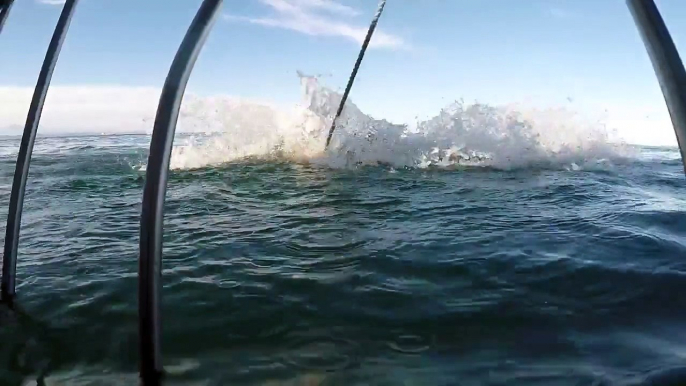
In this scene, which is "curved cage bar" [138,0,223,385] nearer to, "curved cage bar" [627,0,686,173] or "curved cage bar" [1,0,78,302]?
"curved cage bar" [627,0,686,173]

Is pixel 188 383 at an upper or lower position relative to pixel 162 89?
lower

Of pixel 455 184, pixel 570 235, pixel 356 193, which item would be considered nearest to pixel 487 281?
pixel 570 235

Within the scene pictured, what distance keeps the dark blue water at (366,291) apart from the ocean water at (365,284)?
0.05 ft

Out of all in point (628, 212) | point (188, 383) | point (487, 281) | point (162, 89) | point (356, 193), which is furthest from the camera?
point (356, 193)

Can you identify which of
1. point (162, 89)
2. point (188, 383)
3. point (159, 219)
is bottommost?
point (188, 383)

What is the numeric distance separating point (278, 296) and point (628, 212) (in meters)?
4.25

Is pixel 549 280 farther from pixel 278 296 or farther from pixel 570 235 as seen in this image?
pixel 278 296

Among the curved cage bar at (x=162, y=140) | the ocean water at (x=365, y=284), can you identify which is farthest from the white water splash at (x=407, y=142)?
the curved cage bar at (x=162, y=140)

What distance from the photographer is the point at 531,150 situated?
10891mm

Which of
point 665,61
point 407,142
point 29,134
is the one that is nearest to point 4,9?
point 29,134

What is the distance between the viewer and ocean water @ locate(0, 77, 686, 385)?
217 cm

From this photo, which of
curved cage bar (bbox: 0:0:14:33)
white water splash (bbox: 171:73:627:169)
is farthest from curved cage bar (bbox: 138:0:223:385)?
white water splash (bbox: 171:73:627:169)

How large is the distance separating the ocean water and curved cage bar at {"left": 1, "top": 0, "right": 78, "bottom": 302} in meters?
0.36

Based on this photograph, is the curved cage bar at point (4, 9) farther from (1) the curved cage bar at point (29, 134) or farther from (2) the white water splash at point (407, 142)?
(2) the white water splash at point (407, 142)
